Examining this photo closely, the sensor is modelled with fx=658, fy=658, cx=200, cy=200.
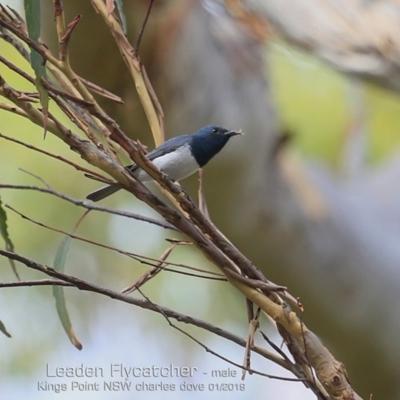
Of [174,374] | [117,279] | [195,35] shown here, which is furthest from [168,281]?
[174,374]

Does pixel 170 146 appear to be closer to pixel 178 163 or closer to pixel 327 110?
pixel 178 163

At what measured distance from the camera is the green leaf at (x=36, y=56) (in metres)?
0.35

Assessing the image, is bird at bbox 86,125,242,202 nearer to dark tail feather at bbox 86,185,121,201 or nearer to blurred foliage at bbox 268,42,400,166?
dark tail feather at bbox 86,185,121,201

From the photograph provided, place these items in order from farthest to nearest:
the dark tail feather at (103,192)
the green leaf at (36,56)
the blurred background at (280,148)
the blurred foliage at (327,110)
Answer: the blurred foliage at (327,110) → the blurred background at (280,148) → the dark tail feather at (103,192) → the green leaf at (36,56)

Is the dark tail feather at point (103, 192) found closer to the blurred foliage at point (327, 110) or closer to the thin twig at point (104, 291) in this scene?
the thin twig at point (104, 291)

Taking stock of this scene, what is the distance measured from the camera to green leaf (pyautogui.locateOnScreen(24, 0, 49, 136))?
1.14 feet

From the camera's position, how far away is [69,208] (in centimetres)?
165

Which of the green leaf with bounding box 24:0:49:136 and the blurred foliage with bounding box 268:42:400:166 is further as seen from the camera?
the blurred foliage with bounding box 268:42:400:166

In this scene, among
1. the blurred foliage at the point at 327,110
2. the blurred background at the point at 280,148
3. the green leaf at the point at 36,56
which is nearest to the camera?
the green leaf at the point at 36,56

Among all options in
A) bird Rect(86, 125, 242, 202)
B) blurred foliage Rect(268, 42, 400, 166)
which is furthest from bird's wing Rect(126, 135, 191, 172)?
blurred foliage Rect(268, 42, 400, 166)

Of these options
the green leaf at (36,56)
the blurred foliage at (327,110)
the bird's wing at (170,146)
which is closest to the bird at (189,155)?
the bird's wing at (170,146)

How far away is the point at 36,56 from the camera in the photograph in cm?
36

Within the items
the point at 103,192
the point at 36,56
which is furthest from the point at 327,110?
the point at 36,56

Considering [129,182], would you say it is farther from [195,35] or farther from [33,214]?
[33,214]
